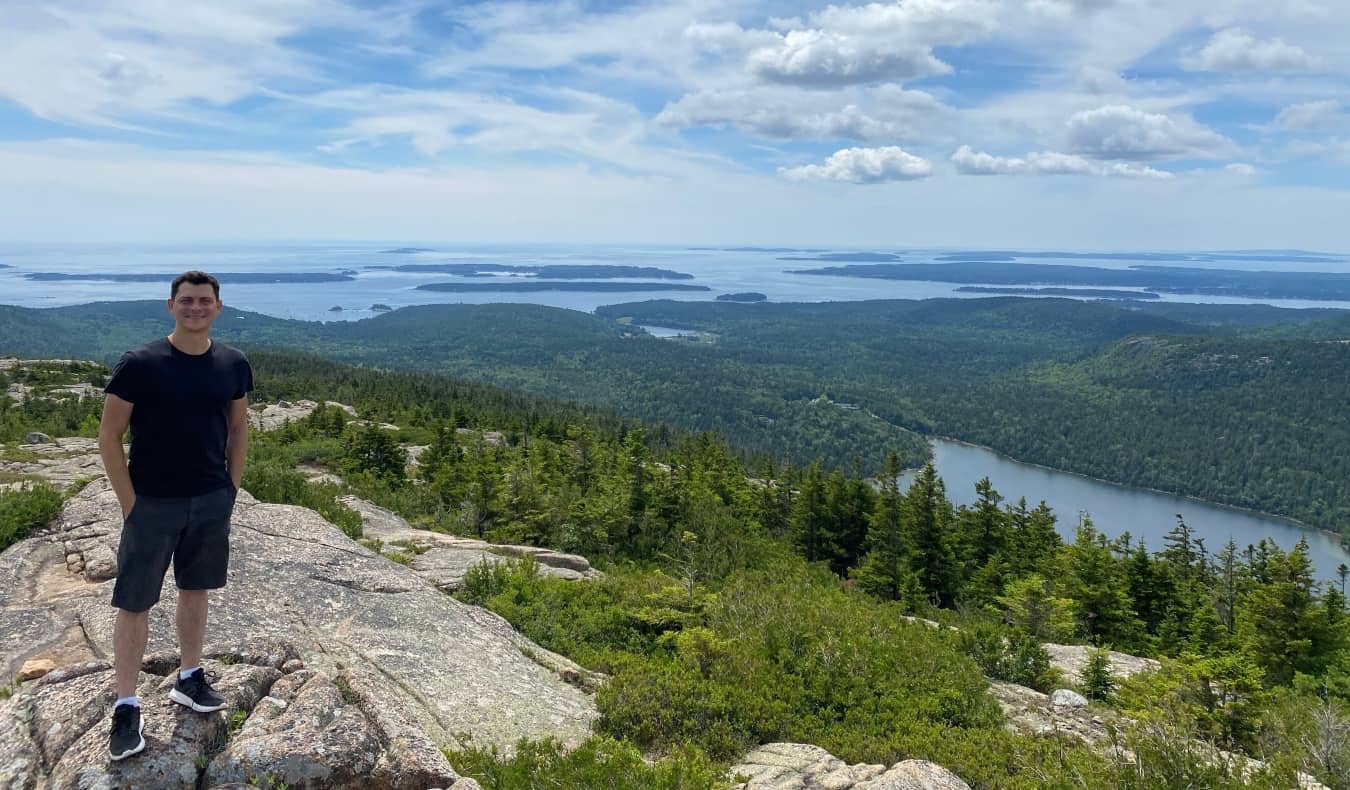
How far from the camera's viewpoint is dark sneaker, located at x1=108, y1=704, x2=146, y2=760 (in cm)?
501

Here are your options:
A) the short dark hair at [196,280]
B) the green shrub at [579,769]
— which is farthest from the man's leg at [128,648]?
the green shrub at [579,769]

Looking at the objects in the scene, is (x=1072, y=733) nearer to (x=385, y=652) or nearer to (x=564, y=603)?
(x=564, y=603)

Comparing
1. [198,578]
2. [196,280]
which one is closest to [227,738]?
[198,578]

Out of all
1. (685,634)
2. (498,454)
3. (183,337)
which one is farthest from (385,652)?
(498,454)

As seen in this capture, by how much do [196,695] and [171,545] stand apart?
1.23 metres

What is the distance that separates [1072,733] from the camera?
997 centimetres

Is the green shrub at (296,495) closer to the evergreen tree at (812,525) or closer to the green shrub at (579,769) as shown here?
the green shrub at (579,769)

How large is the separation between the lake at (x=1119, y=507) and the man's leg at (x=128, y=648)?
123026 mm

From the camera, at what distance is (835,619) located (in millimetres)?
12406

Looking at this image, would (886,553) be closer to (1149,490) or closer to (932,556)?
(932,556)

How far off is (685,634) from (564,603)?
3.01 meters

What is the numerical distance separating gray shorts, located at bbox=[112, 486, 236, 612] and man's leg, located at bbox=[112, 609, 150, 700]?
3.5 inches

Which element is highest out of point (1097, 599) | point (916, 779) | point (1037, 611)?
point (916, 779)

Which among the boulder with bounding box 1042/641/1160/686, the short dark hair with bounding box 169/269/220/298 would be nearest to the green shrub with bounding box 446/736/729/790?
the short dark hair with bounding box 169/269/220/298
